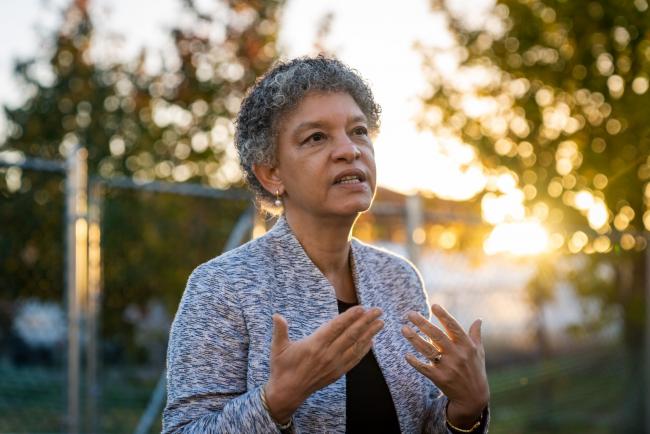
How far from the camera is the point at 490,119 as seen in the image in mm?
7684

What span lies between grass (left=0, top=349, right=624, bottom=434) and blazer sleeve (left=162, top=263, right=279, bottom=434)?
3.34 meters

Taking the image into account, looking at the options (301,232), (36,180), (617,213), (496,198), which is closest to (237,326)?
(301,232)

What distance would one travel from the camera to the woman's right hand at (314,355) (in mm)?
2244

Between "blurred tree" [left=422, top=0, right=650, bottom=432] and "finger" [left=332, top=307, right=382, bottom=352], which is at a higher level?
"blurred tree" [left=422, top=0, right=650, bottom=432]

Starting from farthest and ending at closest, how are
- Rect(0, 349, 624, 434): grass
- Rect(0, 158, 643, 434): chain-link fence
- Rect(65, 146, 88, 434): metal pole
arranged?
Rect(0, 349, 624, 434): grass < Rect(0, 158, 643, 434): chain-link fence < Rect(65, 146, 88, 434): metal pole

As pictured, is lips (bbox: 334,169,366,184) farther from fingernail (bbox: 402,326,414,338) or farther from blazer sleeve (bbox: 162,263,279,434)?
fingernail (bbox: 402,326,414,338)

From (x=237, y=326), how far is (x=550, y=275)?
540cm

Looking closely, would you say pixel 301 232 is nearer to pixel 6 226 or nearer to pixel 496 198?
pixel 6 226

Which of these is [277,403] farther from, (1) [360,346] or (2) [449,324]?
(2) [449,324]

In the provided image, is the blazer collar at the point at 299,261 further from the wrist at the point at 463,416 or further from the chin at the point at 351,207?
the wrist at the point at 463,416

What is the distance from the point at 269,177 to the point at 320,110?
0.32m

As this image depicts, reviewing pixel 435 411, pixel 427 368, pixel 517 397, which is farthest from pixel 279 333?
pixel 517 397

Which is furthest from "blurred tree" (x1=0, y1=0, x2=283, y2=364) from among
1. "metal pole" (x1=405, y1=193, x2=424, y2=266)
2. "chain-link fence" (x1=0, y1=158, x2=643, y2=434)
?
"metal pole" (x1=405, y1=193, x2=424, y2=266)

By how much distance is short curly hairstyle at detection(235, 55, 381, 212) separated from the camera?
9.32 ft
